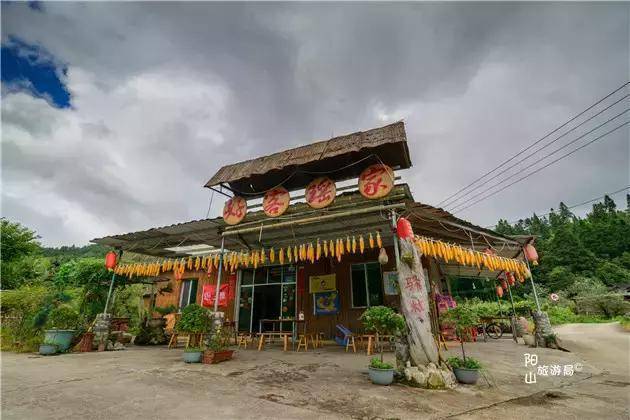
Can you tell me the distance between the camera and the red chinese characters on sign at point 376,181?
656 cm

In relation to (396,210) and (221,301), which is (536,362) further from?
(221,301)

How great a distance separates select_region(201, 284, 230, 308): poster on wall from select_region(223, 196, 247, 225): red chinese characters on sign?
535 centimetres

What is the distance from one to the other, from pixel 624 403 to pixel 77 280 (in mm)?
14734

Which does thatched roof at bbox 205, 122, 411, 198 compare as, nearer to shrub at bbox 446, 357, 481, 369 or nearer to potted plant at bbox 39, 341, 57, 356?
shrub at bbox 446, 357, 481, 369

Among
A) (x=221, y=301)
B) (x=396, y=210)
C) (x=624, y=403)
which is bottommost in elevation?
(x=624, y=403)

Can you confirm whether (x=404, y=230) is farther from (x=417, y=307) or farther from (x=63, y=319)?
(x=63, y=319)

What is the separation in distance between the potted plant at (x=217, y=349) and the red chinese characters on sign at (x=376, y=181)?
16.3 ft

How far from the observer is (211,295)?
43.2 ft

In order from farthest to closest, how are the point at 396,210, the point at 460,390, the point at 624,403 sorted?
1. the point at 396,210
2. the point at 460,390
3. the point at 624,403

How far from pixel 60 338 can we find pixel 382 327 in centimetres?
925

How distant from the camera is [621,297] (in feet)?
66.5

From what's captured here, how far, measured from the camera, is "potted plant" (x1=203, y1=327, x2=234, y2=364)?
645 cm

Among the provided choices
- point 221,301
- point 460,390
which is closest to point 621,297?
point 460,390

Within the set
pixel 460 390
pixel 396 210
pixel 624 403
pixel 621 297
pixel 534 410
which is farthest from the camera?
pixel 621 297
